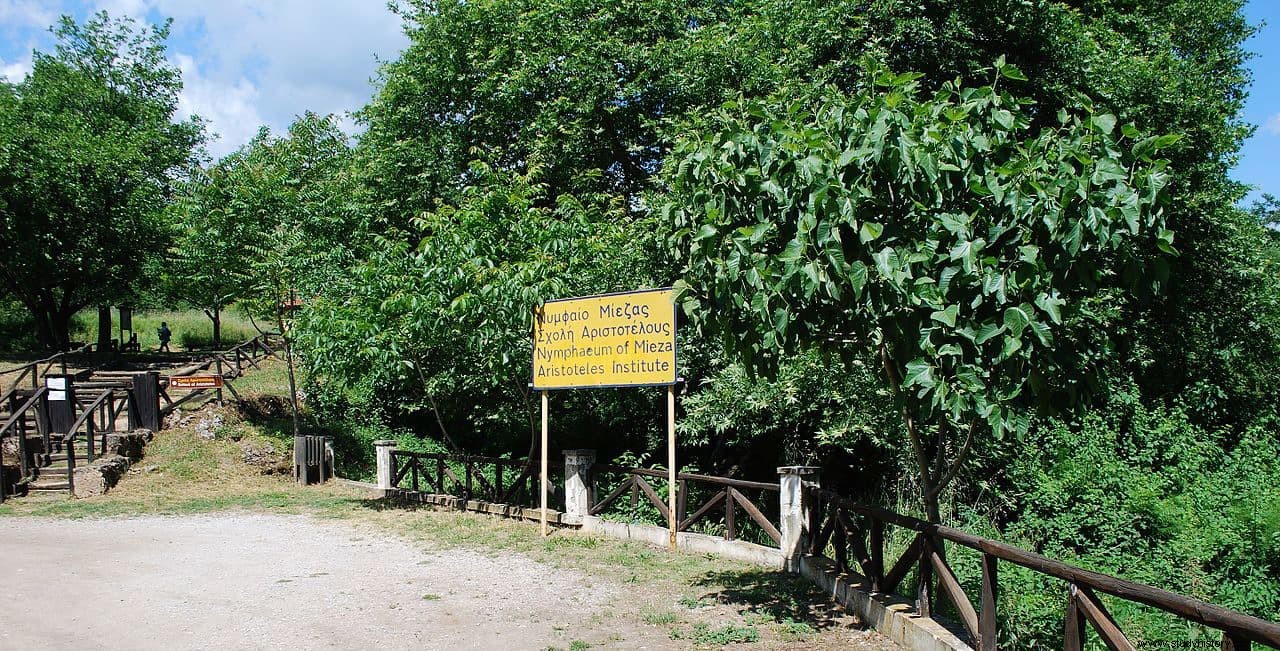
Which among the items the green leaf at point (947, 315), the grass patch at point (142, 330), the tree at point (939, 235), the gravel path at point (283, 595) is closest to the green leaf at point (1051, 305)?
the tree at point (939, 235)

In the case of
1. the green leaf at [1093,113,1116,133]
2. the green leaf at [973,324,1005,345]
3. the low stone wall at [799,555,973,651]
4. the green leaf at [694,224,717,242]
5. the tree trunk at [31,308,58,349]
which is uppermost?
the tree trunk at [31,308,58,349]

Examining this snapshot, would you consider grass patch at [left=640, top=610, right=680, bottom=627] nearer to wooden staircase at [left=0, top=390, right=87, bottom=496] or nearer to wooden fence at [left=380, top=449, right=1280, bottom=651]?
wooden fence at [left=380, top=449, right=1280, bottom=651]

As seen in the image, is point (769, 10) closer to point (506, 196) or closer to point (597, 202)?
point (597, 202)

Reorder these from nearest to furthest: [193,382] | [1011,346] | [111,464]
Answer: [1011,346] < [111,464] < [193,382]

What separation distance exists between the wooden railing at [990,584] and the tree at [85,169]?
26822 mm

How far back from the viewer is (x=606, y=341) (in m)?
11.5

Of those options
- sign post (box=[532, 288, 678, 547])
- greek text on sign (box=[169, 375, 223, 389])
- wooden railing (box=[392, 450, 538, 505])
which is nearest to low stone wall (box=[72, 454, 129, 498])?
greek text on sign (box=[169, 375, 223, 389])

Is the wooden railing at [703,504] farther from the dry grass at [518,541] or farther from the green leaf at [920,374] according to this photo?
the green leaf at [920,374]

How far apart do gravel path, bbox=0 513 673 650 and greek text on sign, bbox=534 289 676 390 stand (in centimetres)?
261

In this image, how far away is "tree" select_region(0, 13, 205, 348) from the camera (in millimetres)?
26422

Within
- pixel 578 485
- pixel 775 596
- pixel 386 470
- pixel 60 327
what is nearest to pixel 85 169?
pixel 60 327

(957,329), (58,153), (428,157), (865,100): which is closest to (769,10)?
(428,157)

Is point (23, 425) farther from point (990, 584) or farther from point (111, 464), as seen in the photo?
point (990, 584)

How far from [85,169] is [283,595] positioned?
79.8ft
